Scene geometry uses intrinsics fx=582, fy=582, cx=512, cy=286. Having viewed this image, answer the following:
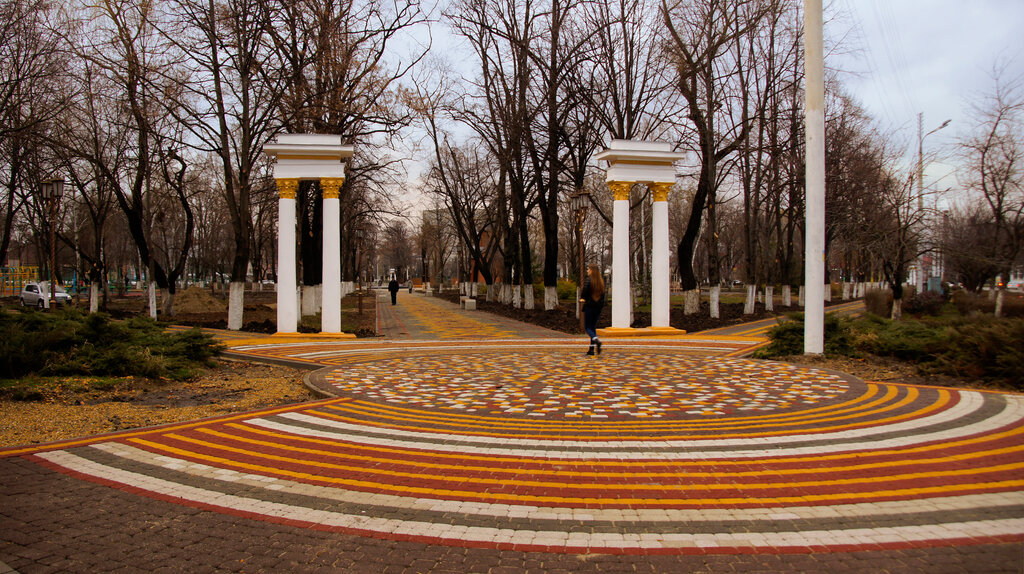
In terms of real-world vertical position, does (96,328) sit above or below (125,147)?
below

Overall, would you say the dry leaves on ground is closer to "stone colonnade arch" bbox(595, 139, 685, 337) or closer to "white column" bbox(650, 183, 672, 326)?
"stone colonnade arch" bbox(595, 139, 685, 337)

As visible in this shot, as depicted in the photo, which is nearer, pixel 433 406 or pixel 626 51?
pixel 433 406

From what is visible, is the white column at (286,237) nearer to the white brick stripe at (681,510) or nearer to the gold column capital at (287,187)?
the gold column capital at (287,187)

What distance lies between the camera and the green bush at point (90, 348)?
854 cm

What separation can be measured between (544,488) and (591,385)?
463 centimetres

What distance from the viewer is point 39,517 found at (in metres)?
3.89

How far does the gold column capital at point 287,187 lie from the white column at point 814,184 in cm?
1320

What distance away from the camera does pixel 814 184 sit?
11.7 meters

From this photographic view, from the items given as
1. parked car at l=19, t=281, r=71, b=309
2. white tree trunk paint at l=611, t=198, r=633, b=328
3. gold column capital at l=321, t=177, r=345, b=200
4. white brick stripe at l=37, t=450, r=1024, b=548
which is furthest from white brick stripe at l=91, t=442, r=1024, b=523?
parked car at l=19, t=281, r=71, b=309

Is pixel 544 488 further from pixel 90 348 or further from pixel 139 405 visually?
pixel 90 348

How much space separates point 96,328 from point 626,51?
810 inches

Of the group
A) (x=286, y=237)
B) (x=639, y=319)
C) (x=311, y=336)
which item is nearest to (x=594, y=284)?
(x=311, y=336)

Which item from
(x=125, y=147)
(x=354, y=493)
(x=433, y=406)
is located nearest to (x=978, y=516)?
(x=354, y=493)

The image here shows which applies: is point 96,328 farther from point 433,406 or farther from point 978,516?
point 978,516
